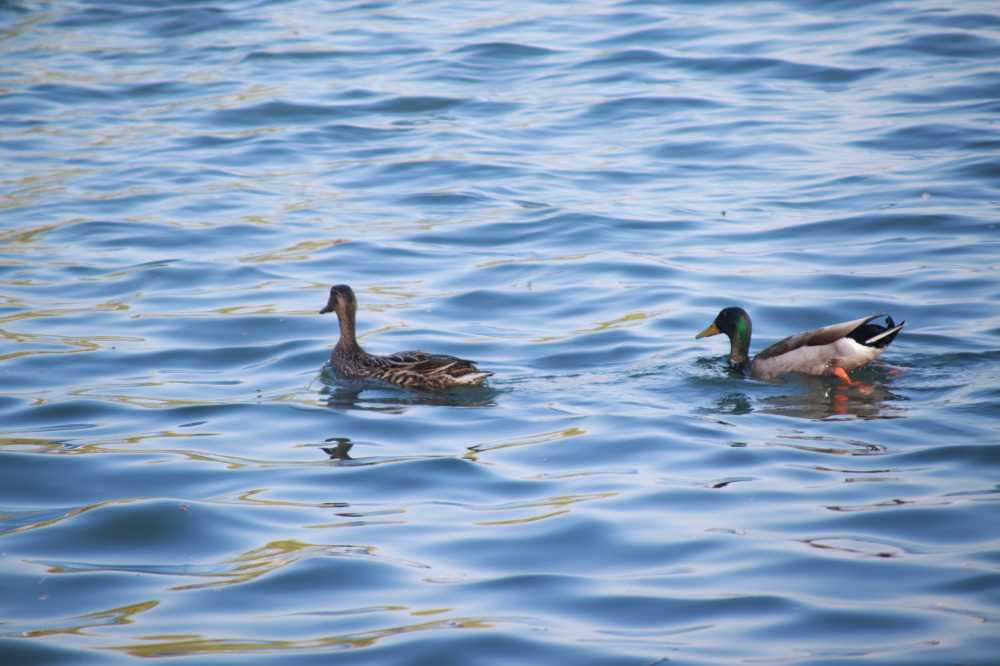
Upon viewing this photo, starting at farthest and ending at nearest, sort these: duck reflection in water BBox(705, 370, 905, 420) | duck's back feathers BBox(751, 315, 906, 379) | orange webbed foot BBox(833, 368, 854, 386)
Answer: orange webbed foot BBox(833, 368, 854, 386) < duck's back feathers BBox(751, 315, 906, 379) < duck reflection in water BBox(705, 370, 905, 420)

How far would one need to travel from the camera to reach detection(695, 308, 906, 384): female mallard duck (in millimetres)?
11328

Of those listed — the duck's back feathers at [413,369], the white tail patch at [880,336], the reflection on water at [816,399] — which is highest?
the white tail patch at [880,336]

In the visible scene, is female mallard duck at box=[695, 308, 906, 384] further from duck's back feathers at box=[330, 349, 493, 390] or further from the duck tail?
duck's back feathers at box=[330, 349, 493, 390]

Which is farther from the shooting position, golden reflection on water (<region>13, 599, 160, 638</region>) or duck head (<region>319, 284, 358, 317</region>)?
duck head (<region>319, 284, 358, 317</region>)

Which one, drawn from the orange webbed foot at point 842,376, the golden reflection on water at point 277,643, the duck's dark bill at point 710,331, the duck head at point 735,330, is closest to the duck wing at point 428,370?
the duck's dark bill at point 710,331

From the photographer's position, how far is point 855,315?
12859 mm

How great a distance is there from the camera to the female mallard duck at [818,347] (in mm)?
11328

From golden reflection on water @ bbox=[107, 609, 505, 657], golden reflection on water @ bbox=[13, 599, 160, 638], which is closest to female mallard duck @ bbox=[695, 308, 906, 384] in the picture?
golden reflection on water @ bbox=[107, 609, 505, 657]

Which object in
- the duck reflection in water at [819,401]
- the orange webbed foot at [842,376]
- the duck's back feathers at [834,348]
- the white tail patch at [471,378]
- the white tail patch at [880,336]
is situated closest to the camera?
the duck reflection in water at [819,401]

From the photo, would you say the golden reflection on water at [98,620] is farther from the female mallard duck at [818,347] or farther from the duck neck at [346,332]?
the female mallard duck at [818,347]

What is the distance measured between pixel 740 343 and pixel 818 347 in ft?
2.55

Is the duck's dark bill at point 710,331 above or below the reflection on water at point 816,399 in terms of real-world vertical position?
above

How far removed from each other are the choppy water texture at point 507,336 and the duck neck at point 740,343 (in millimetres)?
192

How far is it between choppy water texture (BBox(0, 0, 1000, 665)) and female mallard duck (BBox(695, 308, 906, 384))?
0.21 m
